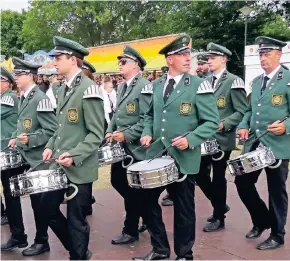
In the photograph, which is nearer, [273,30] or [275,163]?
[275,163]

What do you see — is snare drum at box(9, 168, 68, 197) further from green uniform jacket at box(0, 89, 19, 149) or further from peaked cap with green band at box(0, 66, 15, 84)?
peaked cap with green band at box(0, 66, 15, 84)

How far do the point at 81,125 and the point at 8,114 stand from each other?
1755mm

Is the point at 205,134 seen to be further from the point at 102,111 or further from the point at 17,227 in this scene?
the point at 17,227

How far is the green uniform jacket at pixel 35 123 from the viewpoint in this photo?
490 centimetres

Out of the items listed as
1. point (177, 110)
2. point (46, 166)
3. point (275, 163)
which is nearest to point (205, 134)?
point (177, 110)

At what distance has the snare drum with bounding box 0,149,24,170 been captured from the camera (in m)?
5.02

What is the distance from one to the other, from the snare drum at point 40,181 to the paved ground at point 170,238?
3.63ft

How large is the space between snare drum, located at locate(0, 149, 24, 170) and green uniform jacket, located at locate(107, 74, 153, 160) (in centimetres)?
113

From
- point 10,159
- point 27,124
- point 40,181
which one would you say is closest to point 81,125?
point 40,181

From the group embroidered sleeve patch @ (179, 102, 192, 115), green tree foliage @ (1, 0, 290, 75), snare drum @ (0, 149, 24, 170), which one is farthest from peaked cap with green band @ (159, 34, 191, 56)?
green tree foliage @ (1, 0, 290, 75)

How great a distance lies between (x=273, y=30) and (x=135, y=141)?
1177 inches

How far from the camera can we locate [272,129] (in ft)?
15.6

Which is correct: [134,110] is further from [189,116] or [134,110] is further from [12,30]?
[12,30]

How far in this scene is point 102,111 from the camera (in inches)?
167
